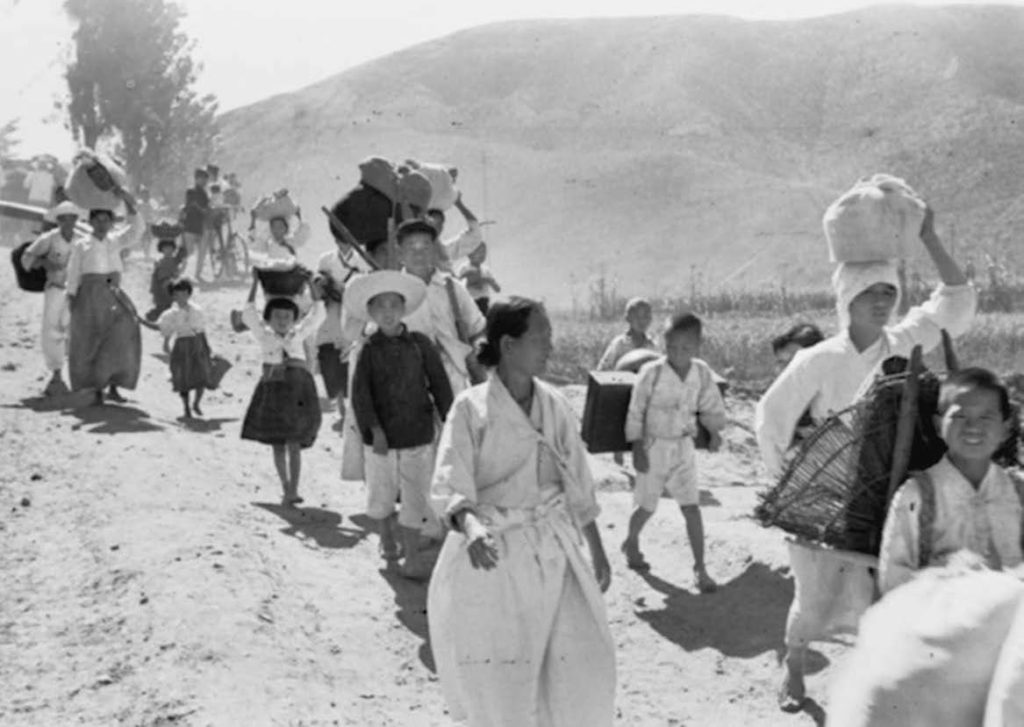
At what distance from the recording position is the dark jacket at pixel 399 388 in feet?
24.8

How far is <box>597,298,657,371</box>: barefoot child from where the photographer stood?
11343 mm

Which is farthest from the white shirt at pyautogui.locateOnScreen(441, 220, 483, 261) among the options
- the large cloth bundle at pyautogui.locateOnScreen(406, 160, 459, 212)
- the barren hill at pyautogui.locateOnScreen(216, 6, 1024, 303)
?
the barren hill at pyautogui.locateOnScreen(216, 6, 1024, 303)

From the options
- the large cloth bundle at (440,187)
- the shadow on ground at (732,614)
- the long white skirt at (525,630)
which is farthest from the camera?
the large cloth bundle at (440,187)

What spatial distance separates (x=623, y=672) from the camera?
698cm

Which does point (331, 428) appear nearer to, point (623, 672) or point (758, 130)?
point (623, 672)

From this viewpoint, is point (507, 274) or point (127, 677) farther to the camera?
point (507, 274)

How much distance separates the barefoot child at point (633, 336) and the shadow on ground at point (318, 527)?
2722 millimetres

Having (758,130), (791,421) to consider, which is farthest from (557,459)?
Result: (758,130)

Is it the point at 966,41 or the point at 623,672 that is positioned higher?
the point at 966,41

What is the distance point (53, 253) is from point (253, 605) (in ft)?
26.3

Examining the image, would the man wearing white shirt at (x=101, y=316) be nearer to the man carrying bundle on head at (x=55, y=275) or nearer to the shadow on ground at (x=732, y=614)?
the man carrying bundle on head at (x=55, y=275)

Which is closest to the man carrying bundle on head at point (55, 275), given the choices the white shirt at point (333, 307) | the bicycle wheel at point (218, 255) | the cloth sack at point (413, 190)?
the white shirt at point (333, 307)

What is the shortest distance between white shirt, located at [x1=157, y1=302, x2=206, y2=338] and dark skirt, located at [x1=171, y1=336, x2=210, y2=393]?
89 mm

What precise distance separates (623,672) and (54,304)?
8511mm
